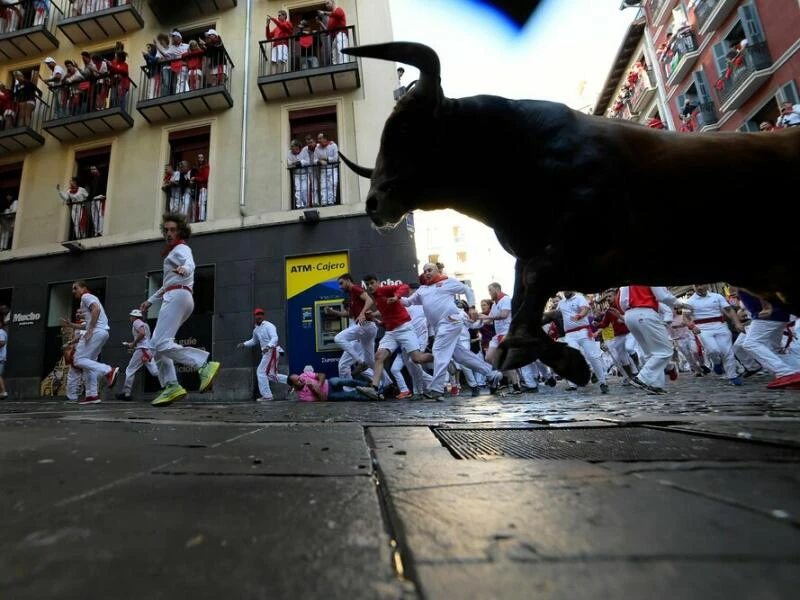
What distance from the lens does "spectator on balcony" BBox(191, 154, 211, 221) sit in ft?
41.4

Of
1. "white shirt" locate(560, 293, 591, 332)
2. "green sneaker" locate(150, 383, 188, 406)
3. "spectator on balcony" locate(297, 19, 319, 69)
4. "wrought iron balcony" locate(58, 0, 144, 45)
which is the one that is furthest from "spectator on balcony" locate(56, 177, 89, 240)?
"white shirt" locate(560, 293, 591, 332)

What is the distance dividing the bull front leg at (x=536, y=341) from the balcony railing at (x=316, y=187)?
10.5m

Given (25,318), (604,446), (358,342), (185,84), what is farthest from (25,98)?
(604,446)

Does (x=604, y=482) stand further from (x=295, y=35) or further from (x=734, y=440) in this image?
(x=295, y=35)

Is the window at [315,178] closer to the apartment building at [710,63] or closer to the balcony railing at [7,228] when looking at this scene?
the balcony railing at [7,228]

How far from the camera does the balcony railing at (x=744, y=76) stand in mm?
16531

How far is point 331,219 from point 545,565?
11.5 meters

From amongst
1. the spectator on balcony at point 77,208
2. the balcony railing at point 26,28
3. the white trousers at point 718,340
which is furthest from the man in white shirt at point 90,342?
the balcony railing at point 26,28

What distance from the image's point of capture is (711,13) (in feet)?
61.9

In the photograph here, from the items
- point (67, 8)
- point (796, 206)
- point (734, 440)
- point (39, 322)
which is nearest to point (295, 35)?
point (67, 8)

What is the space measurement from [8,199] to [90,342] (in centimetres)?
1024

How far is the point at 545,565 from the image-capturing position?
59 cm

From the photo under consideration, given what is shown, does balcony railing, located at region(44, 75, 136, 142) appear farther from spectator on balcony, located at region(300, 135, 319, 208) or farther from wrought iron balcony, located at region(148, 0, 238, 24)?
spectator on balcony, located at region(300, 135, 319, 208)

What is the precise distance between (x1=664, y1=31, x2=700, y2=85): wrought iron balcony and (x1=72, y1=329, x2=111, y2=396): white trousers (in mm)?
25241
